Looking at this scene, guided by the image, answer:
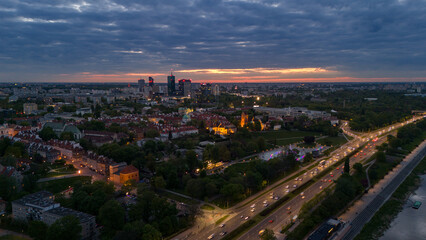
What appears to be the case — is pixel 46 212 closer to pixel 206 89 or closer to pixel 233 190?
pixel 233 190

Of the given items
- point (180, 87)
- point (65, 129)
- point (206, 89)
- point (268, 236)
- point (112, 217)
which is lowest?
point (268, 236)

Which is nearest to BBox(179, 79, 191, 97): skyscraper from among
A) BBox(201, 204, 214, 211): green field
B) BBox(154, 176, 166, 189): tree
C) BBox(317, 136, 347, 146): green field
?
BBox(317, 136, 347, 146): green field

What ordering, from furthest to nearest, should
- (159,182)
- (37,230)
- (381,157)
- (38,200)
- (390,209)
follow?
(381,157) → (159,182) → (390,209) → (38,200) → (37,230)

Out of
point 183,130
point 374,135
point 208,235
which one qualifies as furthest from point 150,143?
point 374,135

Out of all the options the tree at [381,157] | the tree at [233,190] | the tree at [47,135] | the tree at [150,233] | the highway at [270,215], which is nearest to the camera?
the tree at [150,233]

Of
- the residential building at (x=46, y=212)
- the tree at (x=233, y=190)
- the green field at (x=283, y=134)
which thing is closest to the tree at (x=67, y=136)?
the residential building at (x=46, y=212)

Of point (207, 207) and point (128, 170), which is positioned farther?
point (128, 170)

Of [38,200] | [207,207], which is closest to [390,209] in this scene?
[207,207]

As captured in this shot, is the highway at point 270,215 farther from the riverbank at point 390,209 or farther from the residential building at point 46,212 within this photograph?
the residential building at point 46,212
